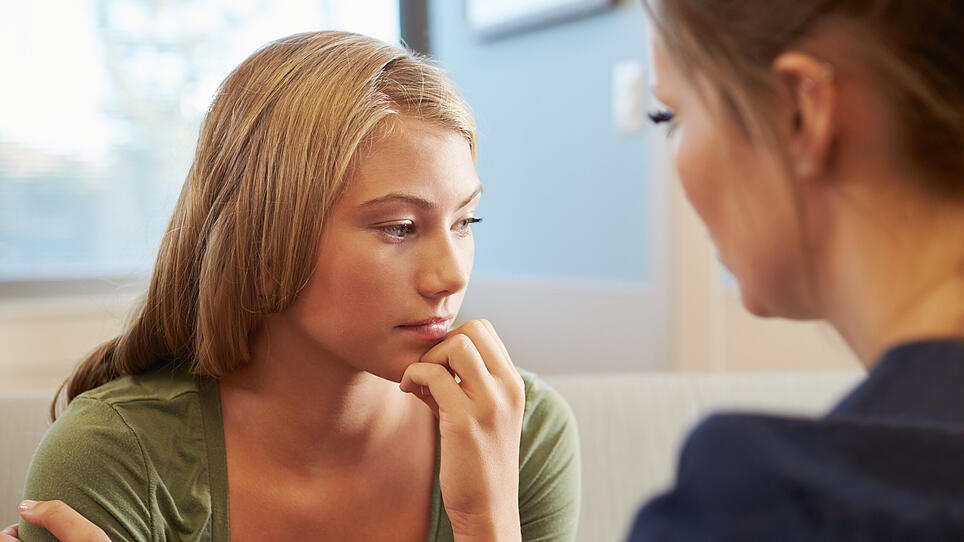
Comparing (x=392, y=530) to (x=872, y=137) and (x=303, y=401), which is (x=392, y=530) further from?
(x=872, y=137)

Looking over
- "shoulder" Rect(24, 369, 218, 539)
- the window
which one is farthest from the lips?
the window

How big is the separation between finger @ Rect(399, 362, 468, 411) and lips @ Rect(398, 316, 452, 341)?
0.10 ft

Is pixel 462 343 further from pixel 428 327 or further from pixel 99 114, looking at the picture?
pixel 99 114

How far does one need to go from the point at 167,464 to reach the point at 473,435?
Answer: 353 mm

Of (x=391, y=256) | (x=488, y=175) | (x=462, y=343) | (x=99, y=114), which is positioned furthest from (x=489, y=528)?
(x=99, y=114)

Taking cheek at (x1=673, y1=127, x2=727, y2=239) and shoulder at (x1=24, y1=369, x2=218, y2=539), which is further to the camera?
shoulder at (x1=24, y1=369, x2=218, y2=539)

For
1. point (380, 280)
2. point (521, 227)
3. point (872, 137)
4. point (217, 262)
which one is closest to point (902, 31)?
point (872, 137)

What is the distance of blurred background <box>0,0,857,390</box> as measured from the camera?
95.5 inches

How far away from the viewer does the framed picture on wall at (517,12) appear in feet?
8.36

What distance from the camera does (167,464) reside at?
1036mm

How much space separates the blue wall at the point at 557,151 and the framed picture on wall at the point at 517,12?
3cm


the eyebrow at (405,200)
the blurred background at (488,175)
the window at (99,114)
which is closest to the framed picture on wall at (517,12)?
the blurred background at (488,175)

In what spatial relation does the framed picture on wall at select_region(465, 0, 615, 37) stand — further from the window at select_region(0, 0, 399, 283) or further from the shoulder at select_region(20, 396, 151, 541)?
the shoulder at select_region(20, 396, 151, 541)

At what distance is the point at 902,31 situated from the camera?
50 cm
